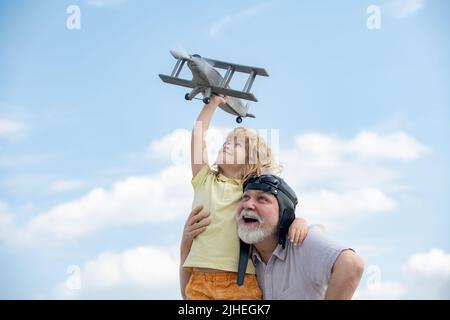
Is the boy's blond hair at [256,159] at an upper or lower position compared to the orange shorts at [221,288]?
upper

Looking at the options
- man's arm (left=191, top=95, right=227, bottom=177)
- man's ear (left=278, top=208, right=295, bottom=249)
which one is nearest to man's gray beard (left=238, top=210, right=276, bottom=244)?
man's ear (left=278, top=208, right=295, bottom=249)

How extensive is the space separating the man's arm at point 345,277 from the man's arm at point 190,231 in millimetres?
1233

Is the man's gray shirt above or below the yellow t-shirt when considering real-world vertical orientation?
below

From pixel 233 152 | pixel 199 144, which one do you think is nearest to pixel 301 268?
pixel 233 152

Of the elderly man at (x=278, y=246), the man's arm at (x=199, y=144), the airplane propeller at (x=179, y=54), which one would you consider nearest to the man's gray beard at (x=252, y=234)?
the elderly man at (x=278, y=246)

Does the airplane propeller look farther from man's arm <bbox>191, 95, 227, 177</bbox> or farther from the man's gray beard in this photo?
the man's gray beard

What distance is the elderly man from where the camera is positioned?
4691 mm

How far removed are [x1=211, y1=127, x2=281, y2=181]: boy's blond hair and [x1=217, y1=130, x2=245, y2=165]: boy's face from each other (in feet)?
0.17

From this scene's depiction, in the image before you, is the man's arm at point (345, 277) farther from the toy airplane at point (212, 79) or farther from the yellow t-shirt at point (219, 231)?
the toy airplane at point (212, 79)

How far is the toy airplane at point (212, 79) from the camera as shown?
28.1ft

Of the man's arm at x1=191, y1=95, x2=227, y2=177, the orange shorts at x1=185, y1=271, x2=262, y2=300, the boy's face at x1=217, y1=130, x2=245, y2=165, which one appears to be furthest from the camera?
the man's arm at x1=191, y1=95, x2=227, y2=177

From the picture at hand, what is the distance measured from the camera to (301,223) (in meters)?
4.91
